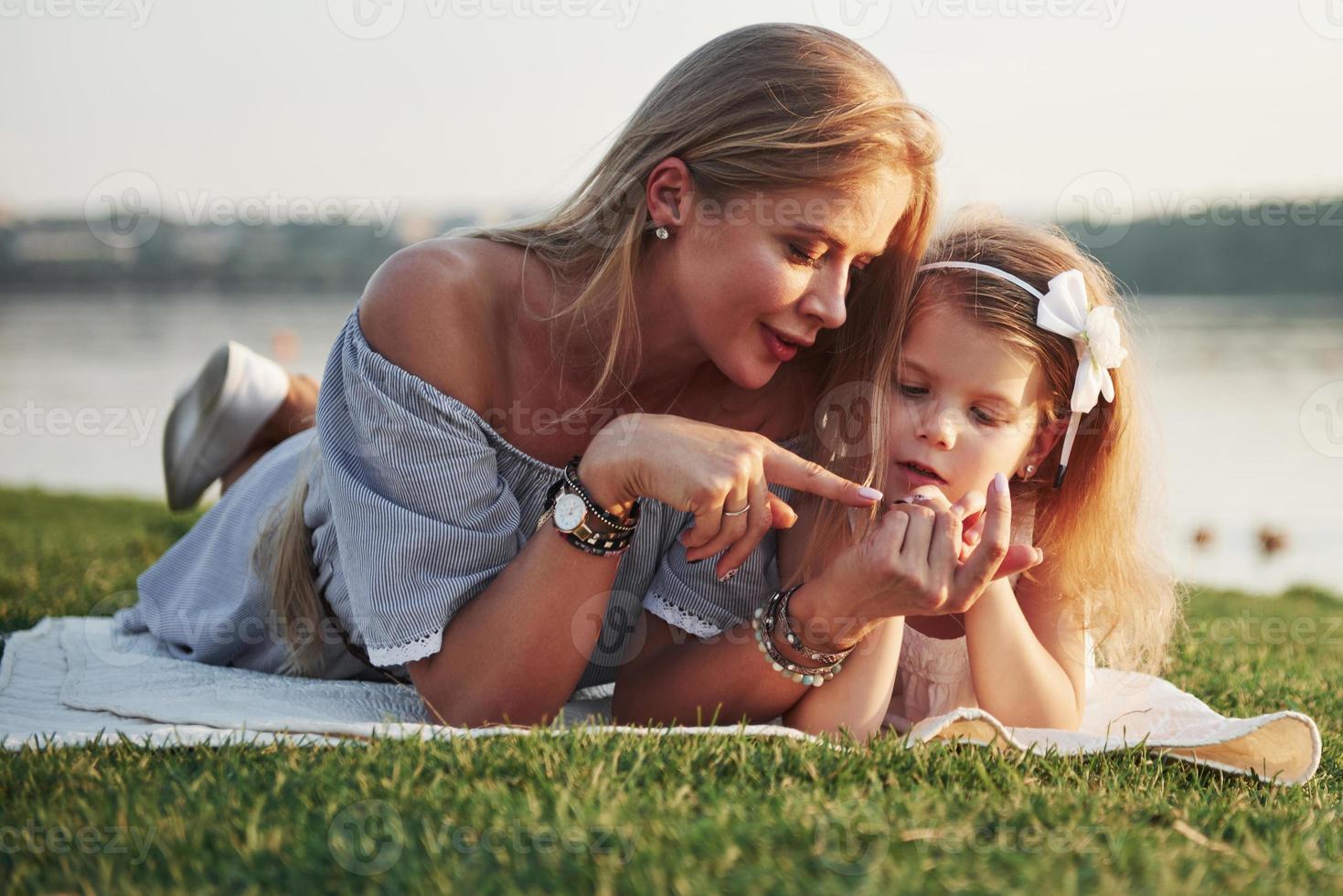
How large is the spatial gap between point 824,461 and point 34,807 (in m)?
1.84

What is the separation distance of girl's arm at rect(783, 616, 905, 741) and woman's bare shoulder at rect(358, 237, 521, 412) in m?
1.06

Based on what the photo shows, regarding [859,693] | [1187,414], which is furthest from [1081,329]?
[1187,414]

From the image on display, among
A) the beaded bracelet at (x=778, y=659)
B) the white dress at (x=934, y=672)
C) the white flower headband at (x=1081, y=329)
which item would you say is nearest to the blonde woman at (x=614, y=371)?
the beaded bracelet at (x=778, y=659)

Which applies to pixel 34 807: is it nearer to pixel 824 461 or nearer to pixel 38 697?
pixel 38 697

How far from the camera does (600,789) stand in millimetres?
1946

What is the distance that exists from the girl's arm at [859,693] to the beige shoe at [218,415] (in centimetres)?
285

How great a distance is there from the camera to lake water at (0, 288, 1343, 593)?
9289 millimetres

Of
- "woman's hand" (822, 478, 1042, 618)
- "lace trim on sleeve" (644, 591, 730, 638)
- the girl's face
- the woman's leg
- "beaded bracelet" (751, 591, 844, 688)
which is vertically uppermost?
the girl's face

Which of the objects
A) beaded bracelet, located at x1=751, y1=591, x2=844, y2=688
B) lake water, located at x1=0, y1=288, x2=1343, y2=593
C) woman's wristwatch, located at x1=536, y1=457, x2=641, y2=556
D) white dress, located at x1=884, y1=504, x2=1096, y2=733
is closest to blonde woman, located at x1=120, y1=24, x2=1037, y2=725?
woman's wristwatch, located at x1=536, y1=457, x2=641, y2=556

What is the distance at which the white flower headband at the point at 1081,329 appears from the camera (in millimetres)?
3115

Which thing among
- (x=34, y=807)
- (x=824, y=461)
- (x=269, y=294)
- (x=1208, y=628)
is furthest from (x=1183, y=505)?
(x=269, y=294)

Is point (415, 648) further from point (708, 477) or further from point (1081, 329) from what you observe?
point (1081, 329)

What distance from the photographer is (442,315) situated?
2.81m

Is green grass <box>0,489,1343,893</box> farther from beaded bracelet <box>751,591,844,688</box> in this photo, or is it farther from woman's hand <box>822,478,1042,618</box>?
beaded bracelet <box>751,591,844,688</box>
